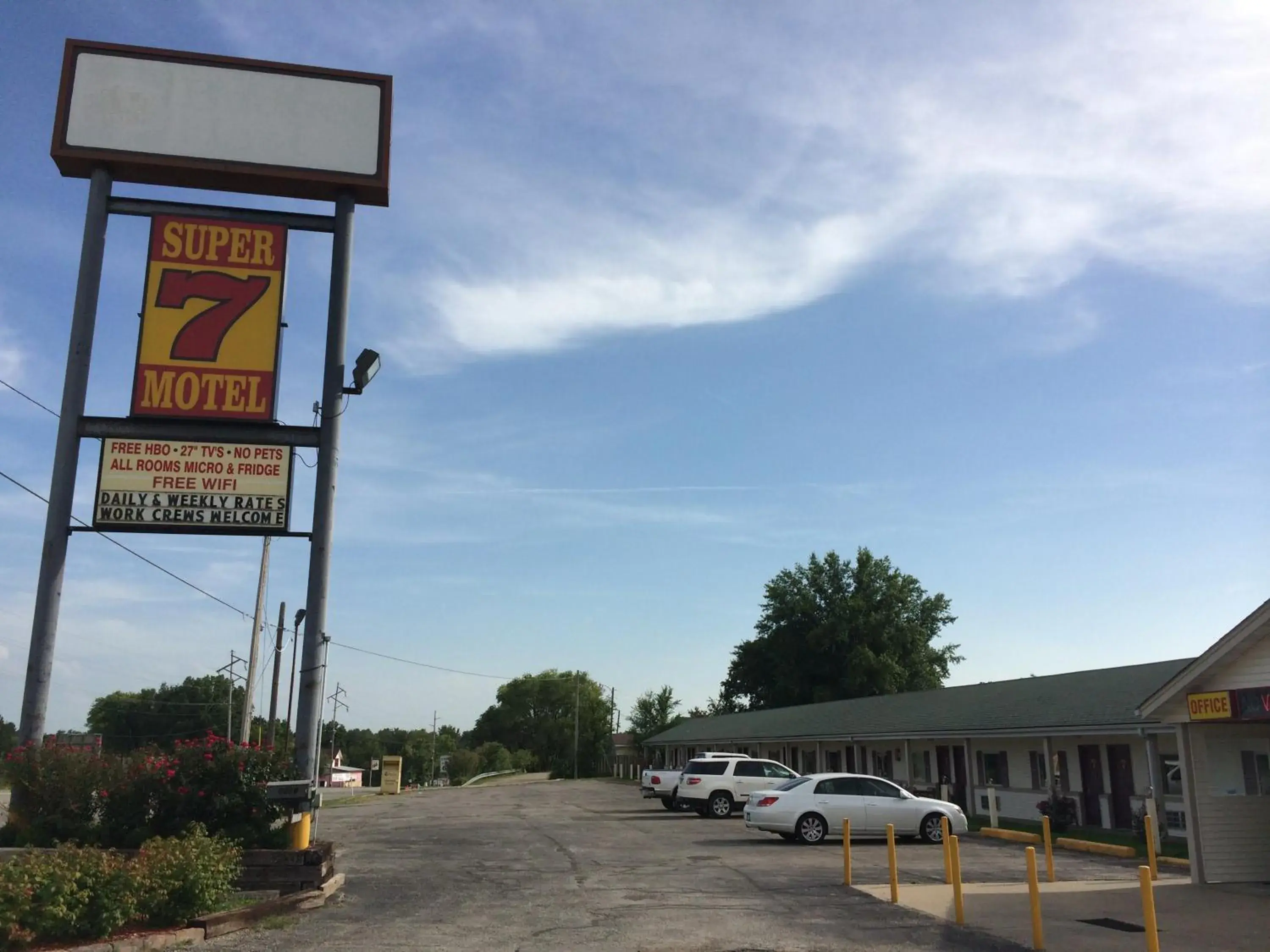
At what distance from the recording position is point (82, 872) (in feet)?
31.1

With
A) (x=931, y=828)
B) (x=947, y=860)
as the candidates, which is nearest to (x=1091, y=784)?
(x=931, y=828)

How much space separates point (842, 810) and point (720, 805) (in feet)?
34.4

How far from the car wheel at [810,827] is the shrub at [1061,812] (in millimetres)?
7445

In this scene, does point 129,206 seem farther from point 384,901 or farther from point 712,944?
point 712,944

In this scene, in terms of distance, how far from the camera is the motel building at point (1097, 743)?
15.2 m

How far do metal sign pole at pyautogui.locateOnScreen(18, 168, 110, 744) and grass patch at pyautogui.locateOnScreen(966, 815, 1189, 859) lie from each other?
18.8m

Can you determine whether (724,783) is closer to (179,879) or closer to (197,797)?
(197,797)

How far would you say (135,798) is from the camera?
1265 centimetres

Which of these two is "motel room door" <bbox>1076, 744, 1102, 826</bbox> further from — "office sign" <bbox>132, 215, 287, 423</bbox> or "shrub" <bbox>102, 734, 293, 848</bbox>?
"office sign" <bbox>132, 215, 287, 423</bbox>

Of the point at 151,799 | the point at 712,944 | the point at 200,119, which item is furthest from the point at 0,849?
the point at 200,119

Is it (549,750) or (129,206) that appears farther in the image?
(549,750)

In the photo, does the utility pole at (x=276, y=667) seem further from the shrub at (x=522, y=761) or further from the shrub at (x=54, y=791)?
the shrub at (x=522, y=761)

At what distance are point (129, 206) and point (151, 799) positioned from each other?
811 cm

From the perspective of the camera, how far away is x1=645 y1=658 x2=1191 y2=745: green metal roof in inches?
995
